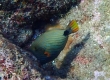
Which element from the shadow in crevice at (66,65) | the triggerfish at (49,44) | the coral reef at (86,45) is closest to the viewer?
the triggerfish at (49,44)

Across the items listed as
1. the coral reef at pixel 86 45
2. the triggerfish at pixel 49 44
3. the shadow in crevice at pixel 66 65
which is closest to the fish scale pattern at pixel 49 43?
the triggerfish at pixel 49 44

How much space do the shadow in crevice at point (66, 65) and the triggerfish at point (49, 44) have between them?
0.48 meters

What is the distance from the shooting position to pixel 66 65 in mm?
3615

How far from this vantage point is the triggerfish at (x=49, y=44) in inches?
121

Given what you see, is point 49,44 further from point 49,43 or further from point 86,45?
point 86,45

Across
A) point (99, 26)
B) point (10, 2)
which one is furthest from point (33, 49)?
point (99, 26)

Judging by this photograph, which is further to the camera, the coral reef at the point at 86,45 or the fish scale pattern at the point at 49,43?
the coral reef at the point at 86,45

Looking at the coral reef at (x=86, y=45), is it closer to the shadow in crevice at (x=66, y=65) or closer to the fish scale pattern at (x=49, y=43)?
the shadow in crevice at (x=66, y=65)

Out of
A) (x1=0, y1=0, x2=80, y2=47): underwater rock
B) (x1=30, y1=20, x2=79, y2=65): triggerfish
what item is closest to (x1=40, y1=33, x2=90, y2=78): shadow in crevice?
(x1=30, y1=20, x2=79, y2=65): triggerfish

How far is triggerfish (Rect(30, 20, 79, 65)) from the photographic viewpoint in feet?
10.1

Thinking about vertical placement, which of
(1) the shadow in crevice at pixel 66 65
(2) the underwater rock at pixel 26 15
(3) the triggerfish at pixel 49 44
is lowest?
(1) the shadow in crevice at pixel 66 65

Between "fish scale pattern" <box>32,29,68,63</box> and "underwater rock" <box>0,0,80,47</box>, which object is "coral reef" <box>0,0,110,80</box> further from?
"fish scale pattern" <box>32,29,68,63</box>

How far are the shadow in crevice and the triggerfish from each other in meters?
0.48

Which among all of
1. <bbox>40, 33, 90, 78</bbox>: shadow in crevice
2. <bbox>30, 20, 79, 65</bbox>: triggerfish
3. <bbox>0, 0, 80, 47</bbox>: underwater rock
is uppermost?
<bbox>0, 0, 80, 47</bbox>: underwater rock
